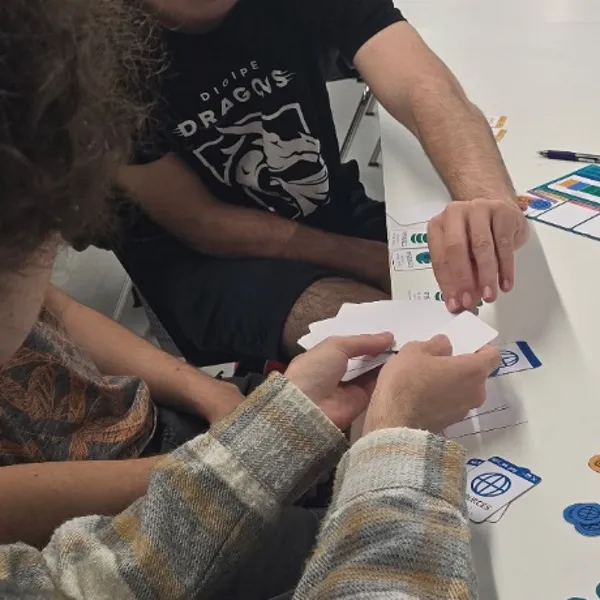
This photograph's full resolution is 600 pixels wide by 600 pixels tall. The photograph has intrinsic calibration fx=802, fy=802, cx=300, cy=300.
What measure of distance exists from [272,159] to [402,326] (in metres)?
0.62

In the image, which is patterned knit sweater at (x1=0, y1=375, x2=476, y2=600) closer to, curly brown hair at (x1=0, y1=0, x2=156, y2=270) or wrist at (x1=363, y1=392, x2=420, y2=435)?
wrist at (x1=363, y1=392, x2=420, y2=435)

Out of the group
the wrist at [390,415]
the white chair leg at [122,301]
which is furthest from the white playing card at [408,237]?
the white chair leg at [122,301]

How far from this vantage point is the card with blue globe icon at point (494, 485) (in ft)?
2.31

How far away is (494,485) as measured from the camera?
0.73 m

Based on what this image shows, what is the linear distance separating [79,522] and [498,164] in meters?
0.76

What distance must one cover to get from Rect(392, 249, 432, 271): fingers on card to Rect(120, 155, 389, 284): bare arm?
367 millimetres

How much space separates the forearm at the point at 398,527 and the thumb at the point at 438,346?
0.15 m

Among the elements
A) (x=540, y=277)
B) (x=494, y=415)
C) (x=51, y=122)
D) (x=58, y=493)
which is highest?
(x=51, y=122)

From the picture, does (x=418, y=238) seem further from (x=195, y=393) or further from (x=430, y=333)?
(x=195, y=393)

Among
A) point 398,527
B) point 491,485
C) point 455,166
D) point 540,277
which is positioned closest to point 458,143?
point 455,166

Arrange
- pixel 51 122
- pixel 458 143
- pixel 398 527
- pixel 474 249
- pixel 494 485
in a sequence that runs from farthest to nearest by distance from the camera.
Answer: pixel 458 143 < pixel 474 249 < pixel 494 485 < pixel 398 527 < pixel 51 122

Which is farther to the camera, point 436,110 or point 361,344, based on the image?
point 436,110

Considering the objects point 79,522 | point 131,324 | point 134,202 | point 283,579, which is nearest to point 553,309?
point 283,579

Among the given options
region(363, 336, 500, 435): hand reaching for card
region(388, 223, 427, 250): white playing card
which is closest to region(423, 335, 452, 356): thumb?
region(363, 336, 500, 435): hand reaching for card
